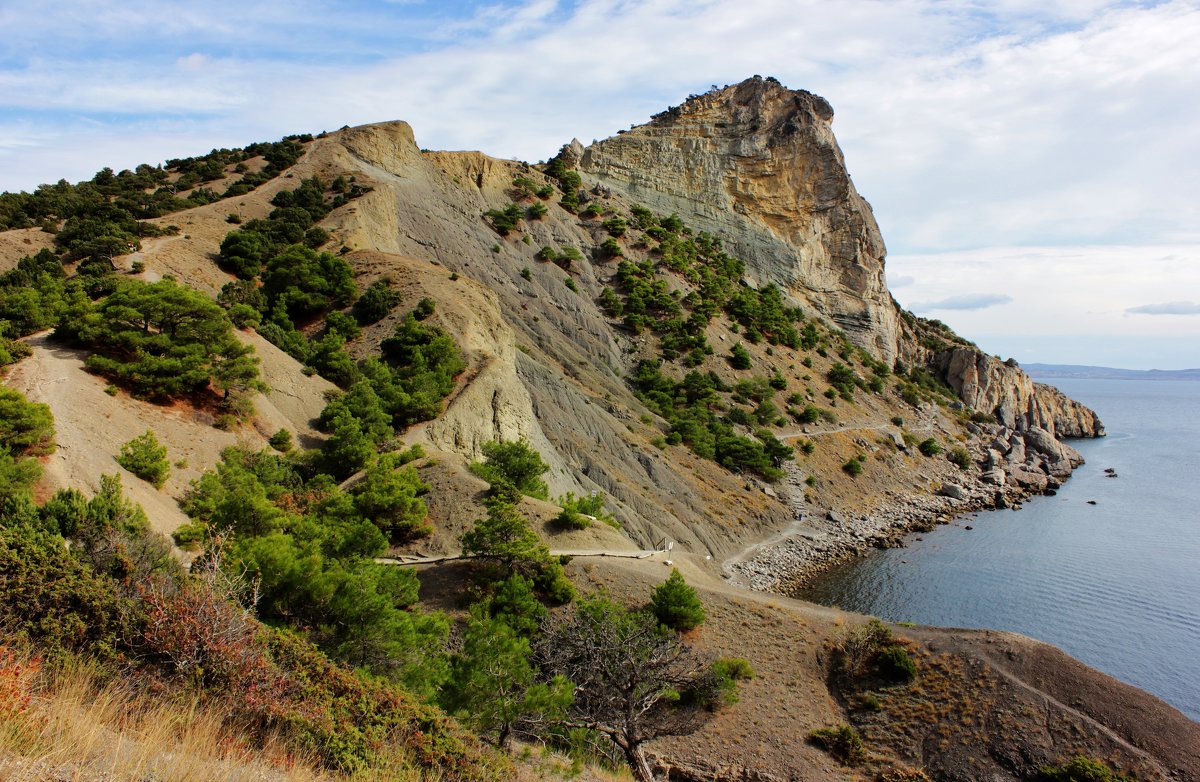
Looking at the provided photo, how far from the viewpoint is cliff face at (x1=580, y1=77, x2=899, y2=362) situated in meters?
78.2

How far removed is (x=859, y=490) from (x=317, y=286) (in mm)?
40811

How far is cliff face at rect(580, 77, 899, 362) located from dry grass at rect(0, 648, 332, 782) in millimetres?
75269

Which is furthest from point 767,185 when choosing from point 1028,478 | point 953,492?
point 953,492

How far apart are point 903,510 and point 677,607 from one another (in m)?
34.6

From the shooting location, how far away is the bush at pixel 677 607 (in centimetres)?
2062

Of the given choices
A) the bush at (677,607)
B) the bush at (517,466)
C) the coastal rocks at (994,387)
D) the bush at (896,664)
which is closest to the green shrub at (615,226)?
the bush at (517,466)

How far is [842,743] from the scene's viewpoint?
17.2 metres

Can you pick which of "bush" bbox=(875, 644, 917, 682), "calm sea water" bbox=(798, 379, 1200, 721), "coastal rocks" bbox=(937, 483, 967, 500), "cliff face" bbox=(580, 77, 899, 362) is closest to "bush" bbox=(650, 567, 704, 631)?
"bush" bbox=(875, 644, 917, 682)

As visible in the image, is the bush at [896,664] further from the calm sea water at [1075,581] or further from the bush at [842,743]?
the calm sea water at [1075,581]

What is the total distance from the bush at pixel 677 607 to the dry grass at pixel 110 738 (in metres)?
14.7

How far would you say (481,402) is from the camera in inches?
1268

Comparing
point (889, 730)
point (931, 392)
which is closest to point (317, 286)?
point (889, 730)

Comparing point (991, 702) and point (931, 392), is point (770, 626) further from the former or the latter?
point (931, 392)

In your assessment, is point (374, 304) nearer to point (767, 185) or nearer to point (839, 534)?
point (839, 534)
